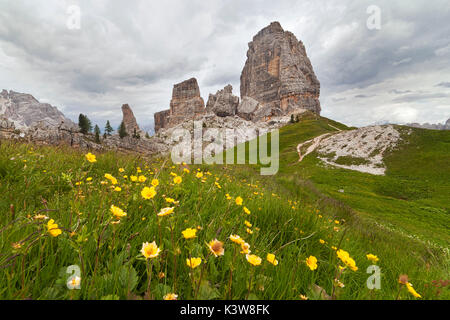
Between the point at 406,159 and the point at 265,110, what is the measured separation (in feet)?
408

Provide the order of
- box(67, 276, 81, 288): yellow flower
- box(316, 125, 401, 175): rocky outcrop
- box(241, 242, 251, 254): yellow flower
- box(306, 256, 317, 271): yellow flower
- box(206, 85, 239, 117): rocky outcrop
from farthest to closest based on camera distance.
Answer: box(206, 85, 239, 117): rocky outcrop, box(316, 125, 401, 175): rocky outcrop, box(306, 256, 317, 271): yellow flower, box(241, 242, 251, 254): yellow flower, box(67, 276, 81, 288): yellow flower

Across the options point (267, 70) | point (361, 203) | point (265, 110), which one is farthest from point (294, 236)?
point (267, 70)

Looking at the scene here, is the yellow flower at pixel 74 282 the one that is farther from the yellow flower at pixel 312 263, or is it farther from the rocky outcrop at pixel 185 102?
A: the rocky outcrop at pixel 185 102

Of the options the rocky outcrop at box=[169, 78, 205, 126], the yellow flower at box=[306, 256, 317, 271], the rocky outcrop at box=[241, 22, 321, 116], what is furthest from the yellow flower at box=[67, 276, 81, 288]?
the rocky outcrop at box=[169, 78, 205, 126]

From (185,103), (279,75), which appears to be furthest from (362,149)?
(185,103)

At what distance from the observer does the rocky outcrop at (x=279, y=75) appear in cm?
14938

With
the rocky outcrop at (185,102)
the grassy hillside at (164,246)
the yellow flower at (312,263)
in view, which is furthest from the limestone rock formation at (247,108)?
the yellow flower at (312,263)

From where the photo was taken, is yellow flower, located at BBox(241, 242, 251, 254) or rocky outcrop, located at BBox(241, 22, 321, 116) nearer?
yellow flower, located at BBox(241, 242, 251, 254)

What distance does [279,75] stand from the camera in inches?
6235

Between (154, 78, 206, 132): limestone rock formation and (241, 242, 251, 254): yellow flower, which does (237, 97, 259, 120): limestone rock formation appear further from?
(241, 242, 251, 254): yellow flower

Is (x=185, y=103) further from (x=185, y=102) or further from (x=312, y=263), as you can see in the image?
(x=312, y=263)

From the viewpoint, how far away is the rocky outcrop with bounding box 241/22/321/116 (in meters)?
149
